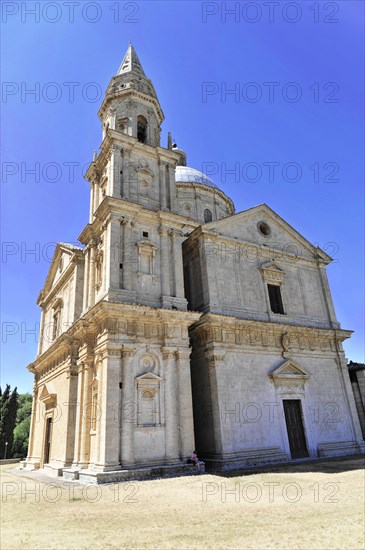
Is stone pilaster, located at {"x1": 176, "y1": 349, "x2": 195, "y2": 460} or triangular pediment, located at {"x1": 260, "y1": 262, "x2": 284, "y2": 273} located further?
triangular pediment, located at {"x1": 260, "y1": 262, "x2": 284, "y2": 273}

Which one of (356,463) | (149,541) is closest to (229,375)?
(356,463)

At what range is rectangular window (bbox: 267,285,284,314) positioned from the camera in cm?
2279

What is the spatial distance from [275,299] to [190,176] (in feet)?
47.5

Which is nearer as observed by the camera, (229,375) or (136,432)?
(136,432)

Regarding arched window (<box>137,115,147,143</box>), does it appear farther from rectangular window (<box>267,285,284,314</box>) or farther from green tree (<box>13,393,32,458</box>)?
green tree (<box>13,393,32,458</box>)

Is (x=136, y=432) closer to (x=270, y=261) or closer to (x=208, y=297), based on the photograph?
(x=208, y=297)

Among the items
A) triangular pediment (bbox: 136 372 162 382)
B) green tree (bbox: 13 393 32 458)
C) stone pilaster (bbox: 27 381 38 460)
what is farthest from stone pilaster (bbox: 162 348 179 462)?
green tree (bbox: 13 393 32 458)

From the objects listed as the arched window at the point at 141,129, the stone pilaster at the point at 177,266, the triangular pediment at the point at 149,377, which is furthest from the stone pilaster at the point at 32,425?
the arched window at the point at 141,129

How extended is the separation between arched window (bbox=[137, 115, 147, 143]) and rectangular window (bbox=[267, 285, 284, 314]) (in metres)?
11.6

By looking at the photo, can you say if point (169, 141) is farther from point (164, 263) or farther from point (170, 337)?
point (170, 337)

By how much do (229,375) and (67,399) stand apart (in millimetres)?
8376

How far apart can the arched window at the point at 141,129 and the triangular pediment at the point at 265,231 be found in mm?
6976

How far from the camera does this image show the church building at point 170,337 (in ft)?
53.7

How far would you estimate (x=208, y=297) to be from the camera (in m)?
20.0
